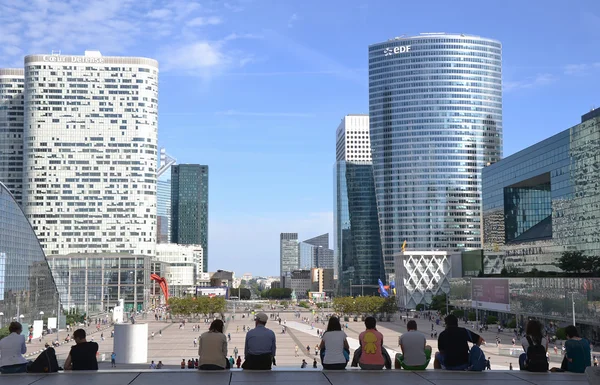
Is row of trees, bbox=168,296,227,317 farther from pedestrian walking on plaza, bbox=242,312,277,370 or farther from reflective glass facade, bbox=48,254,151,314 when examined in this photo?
pedestrian walking on plaza, bbox=242,312,277,370

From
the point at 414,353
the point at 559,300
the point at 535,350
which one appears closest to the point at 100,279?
the point at 559,300

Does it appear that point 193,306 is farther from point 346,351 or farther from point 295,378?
point 295,378

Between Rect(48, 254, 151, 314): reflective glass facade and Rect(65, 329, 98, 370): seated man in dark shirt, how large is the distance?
564ft

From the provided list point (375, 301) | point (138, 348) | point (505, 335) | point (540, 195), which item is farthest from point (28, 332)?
point (540, 195)

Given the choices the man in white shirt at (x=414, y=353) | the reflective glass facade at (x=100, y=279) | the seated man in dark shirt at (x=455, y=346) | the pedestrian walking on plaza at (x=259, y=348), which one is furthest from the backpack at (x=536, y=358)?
the reflective glass facade at (x=100, y=279)

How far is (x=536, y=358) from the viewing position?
1916cm

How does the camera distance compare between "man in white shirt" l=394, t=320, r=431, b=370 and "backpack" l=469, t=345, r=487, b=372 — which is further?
"man in white shirt" l=394, t=320, r=431, b=370

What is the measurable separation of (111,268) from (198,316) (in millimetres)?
35155

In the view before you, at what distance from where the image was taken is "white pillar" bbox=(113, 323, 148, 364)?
52781 millimetres

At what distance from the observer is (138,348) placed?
53188 mm

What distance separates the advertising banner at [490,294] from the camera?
400 ft

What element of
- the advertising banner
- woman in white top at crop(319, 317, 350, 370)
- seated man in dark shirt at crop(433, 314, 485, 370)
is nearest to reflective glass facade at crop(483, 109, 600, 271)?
the advertising banner

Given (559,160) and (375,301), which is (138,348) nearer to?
(559,160)

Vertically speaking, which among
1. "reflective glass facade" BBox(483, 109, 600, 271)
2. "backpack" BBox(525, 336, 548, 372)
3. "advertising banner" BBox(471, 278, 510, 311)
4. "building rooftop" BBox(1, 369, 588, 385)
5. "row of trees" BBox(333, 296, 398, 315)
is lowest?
"row of trees" BBox(333, 296, 398, 315)
